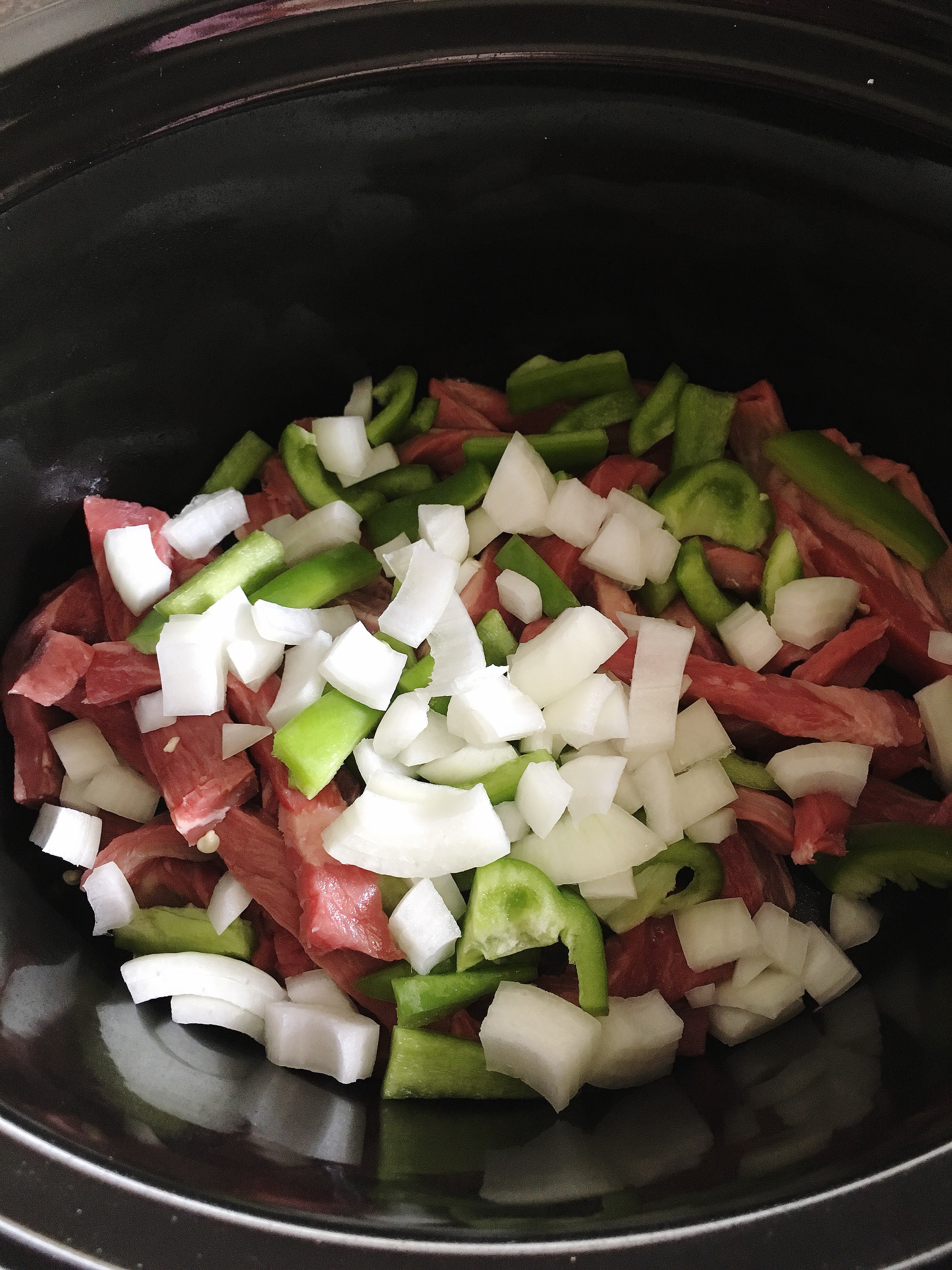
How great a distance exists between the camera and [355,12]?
146cm

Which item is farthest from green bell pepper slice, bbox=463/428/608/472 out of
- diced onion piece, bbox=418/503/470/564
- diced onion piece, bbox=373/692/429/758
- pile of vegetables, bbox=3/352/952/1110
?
diced onion piece, bbox=373/692/429/758

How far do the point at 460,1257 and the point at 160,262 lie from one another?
1.48m

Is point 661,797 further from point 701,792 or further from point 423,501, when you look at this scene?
point 423,501

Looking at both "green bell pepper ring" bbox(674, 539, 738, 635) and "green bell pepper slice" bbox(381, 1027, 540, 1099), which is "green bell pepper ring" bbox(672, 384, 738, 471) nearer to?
"green bell pepper ring" bbox(674, 539, 738, 635)

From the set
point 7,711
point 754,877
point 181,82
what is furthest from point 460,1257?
point 181,82

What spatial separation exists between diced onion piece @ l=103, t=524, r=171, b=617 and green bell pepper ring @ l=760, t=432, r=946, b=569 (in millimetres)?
1110

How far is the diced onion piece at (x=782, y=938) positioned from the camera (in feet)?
4.93

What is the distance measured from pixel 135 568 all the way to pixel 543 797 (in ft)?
2.61

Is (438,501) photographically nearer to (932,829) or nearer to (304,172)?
(304,172)

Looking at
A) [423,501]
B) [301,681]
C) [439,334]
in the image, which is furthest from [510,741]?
[439,334]

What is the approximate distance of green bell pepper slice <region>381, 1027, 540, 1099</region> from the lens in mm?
1405

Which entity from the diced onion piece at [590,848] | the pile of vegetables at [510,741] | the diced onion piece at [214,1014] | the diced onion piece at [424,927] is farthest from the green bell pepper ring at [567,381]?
the diced onion piece at [214,1014]

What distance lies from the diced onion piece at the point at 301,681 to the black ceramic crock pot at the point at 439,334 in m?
0.48

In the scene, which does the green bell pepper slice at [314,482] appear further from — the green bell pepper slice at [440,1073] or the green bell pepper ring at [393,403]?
the green bell pepper slice at [440,1073]
